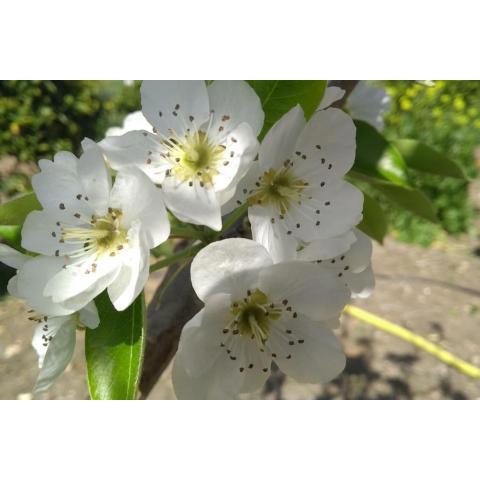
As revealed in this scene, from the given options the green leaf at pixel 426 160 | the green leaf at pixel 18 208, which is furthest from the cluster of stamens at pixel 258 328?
the green leaf at pixel 426 160

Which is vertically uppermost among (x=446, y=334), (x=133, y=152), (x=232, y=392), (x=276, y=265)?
(x=133, y=152)

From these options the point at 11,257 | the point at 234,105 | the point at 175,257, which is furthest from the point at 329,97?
the point at 11,257

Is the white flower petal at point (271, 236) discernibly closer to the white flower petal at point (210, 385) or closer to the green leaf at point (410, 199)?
the white flower petal at point (210, 385)

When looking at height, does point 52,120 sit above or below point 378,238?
below

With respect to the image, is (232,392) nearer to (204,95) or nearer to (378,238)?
(204,95)

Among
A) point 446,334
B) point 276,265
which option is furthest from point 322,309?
point 446,334
